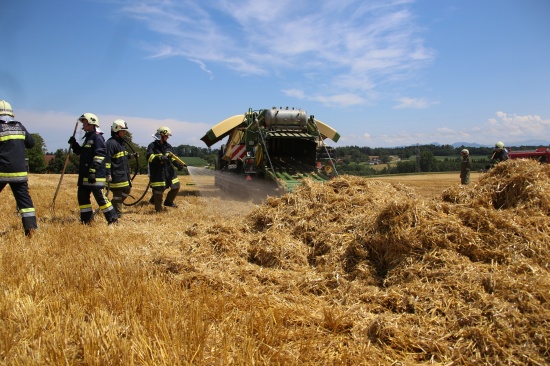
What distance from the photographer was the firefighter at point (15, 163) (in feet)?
16.3

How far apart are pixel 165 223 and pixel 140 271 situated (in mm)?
3202

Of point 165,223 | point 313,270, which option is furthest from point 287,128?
point 313,270

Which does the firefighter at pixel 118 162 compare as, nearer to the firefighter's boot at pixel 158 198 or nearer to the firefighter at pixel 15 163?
the firefighter's boot at pixel 158 198

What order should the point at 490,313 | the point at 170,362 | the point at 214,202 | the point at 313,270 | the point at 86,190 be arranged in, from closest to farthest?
the point at 170,362 → the point at 490,313 → the point at 313,270 → the point at 86,190 → the point at 214,202

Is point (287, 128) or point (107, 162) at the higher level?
point (287, 128)

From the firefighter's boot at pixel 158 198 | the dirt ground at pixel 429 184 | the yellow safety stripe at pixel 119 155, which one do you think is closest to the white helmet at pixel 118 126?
the yellow safety stripe at pixel 119 155

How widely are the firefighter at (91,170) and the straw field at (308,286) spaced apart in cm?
67

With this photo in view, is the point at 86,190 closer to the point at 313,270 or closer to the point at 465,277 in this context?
the point at 313,270

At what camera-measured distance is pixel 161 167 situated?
7688 mm

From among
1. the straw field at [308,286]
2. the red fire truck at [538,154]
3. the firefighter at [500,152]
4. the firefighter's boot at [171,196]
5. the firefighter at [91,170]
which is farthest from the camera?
the red fire truck at [538,154]

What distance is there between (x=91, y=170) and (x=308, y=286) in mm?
4237

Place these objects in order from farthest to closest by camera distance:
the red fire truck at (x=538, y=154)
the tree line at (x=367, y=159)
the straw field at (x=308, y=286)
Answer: the tree line at (x=367, y=159), the red fire truck at (x=538, y=154), the straw field at (x=308, y=286)

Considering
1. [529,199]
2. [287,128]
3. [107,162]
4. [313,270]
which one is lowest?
[313,270]

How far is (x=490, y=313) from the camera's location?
8.18 ft
